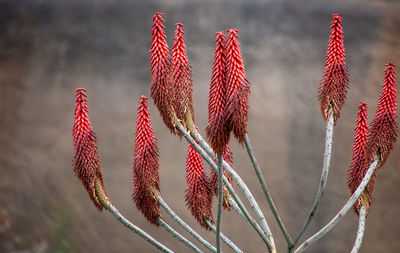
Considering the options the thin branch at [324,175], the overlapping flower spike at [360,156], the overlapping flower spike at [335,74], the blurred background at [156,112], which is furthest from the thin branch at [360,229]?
the blurred background at [156,112]

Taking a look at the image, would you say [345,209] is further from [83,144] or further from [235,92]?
[83,144]

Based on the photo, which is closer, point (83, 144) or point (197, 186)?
point (83, 144)

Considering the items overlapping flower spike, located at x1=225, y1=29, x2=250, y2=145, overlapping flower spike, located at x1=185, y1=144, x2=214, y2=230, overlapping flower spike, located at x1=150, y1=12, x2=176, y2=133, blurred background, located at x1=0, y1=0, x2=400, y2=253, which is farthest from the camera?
blurred background, located at x1=0, y1=0, x2=400, y2=253

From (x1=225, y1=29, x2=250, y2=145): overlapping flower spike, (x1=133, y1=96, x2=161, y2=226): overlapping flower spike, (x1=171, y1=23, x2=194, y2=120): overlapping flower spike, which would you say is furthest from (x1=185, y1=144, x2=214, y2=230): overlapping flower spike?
(x1=225, y1=29, x2=250, y2=145): overlapping flower spike

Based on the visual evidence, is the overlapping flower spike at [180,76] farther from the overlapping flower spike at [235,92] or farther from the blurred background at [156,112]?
the blurred background at [156,112]

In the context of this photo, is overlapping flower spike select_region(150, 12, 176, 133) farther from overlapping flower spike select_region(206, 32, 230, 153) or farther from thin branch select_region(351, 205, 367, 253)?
thin branch select_region(351, 205, 367, 253)

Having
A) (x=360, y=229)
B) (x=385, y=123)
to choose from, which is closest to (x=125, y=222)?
(x=360, y=229)

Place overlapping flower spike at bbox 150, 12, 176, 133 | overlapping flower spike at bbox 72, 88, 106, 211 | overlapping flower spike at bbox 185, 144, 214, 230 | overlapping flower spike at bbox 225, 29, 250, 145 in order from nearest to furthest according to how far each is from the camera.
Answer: overlapping flower spike at bbox 225, 29, 250, 145
overlapping flower spike at bbox 150, 12, 176, 133
overlapping flower spike at bbox 72, 88, 106, 211
overlapping flower spike at bbox 185, 144, 214, 230
